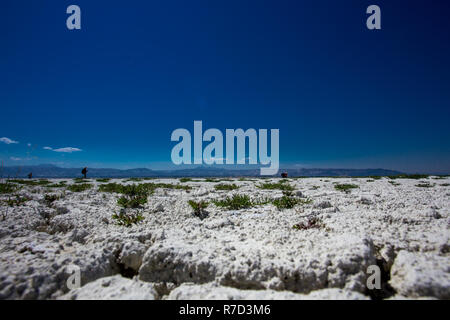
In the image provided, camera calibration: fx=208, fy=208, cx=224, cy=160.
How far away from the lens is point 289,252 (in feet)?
9.07

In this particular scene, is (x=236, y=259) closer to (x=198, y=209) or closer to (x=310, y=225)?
(x=310, y=225)

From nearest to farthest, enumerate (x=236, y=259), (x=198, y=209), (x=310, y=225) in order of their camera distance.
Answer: (x=236, y=259) < (x=310, y=225) < (x=198, y=209)

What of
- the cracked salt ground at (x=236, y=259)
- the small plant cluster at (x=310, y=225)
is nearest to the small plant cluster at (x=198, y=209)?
the cracked salt ground at (x=236, y=259)

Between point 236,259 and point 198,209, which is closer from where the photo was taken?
point 236,259

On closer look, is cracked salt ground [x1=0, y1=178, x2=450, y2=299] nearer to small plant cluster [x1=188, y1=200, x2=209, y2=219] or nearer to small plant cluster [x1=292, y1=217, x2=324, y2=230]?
small plant cluster [x1=292, y1=217, x2=324, y2=230]

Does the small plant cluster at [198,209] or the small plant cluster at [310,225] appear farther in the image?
the small plant cluster at [198,209]

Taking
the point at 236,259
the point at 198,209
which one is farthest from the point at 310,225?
the point at 198,209

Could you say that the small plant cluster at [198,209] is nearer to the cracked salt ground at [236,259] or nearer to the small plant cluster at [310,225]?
the cracked salt ground at [236,259]

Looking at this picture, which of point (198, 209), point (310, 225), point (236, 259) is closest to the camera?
point (236, 259)

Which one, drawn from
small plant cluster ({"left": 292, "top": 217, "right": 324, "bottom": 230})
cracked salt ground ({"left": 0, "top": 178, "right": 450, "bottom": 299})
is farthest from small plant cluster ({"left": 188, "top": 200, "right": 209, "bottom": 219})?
small plant cluster ({"left": 292, "top": 217, "right": 324, "bottom": 230})

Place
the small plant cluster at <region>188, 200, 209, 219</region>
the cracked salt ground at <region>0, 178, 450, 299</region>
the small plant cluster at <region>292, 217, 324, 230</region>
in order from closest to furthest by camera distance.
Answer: the cracked salt ground at <region>0, 178, 450, 299</region>
the small plant cluster at <region>292, 217, 324, 230</region>
the small plant cluster at <region>188, 200, 209, 219</region>

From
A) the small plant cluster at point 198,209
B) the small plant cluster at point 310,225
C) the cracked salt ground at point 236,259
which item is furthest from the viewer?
the small plant cluster at point 198,209
